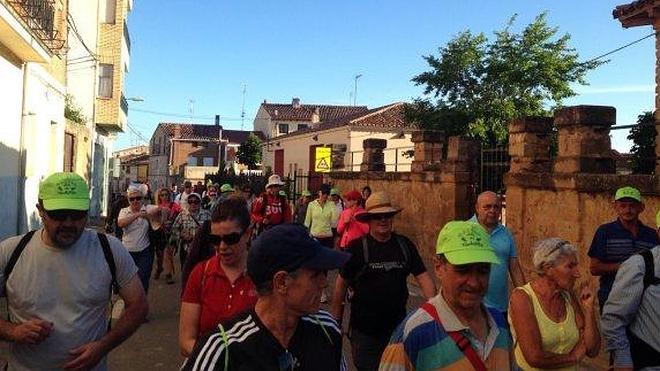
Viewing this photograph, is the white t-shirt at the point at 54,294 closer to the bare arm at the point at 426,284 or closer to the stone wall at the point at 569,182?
the bare arm at the point at 426,284

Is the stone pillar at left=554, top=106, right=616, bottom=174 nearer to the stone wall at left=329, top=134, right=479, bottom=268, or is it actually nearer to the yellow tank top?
the stone wall at left=329, top=134, right=479, bottom=268

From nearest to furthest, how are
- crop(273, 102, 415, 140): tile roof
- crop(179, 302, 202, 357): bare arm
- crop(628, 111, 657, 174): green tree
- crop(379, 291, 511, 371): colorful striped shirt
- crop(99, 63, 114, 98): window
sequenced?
crop(379, 291, 511, 371): colorful striped shirt
crop(179, 302, 202, 357): bare arm
crop(628, 111, 657, 174): green tree
crop(99, 63, 114, 98): window
crop(273, 102, 415, 140): tile roof

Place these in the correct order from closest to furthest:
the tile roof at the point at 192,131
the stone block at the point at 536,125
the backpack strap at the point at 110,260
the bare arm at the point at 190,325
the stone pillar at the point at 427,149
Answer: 1. the backpack strap at the point at 110,260
2. the bare arm at the point at 190,325
3. the stone block at the point at 536,125
4. the stone pillar at the point at 427,149
5. the tile roof at the point at 192,131

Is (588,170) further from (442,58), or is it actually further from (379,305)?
(442,58)

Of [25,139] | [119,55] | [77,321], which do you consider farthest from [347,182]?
[77,321]

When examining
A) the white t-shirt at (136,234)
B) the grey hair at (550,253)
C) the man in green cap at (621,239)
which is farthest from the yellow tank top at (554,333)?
the white t-shirt at (136,234)

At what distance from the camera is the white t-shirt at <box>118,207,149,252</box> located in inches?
316

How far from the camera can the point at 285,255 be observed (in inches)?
79.0

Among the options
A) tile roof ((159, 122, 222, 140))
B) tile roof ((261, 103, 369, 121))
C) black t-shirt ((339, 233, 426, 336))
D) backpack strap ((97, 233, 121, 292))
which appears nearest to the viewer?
backpack strap ((97, 233, 121, 292))

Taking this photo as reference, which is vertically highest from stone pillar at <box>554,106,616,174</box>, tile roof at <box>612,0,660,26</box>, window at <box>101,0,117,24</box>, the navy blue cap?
window at <box>101,0,117,24</box>

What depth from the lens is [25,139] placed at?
13.3 meters

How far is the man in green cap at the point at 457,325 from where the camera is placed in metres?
2.39

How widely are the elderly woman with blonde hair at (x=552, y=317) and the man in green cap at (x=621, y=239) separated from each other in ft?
7.11

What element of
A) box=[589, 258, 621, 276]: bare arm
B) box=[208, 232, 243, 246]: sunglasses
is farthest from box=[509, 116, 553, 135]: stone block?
box=[208, 232, 243, 246]: sunglasses
